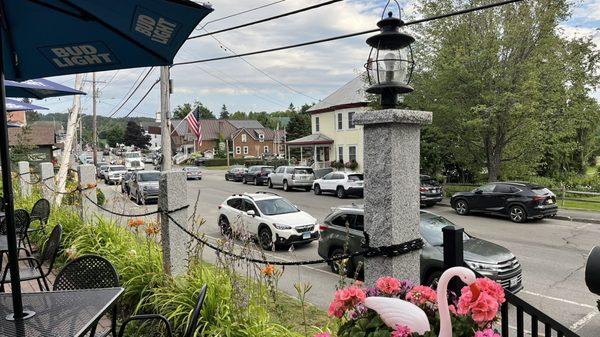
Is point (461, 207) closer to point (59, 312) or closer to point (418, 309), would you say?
point (418, 309)

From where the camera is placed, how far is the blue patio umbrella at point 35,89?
18.9 ft

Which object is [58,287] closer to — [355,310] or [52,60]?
[52,60]

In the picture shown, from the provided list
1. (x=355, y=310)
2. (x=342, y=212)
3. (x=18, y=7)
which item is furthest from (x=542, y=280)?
(x=18, y=7)

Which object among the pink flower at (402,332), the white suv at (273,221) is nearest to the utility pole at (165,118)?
the white suv at (273,221)

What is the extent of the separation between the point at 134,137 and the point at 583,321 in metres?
120

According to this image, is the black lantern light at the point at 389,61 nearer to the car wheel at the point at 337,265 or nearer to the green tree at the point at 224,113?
the car wheel at the point at 337,265

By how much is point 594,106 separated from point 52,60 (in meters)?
24.4

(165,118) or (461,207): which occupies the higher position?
(165,118)

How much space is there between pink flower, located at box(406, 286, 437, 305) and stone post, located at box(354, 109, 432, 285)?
572 mm

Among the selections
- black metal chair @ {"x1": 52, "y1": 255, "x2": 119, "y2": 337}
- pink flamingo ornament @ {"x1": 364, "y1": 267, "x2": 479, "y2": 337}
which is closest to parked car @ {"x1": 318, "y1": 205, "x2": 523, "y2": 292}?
black metal chair @ {"x1": 52, "y1": 255, "x2": 119, "y2": 337}

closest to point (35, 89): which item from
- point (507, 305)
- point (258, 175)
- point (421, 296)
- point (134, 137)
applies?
point (421, 296)

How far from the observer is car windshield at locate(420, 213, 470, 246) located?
26.4 feet

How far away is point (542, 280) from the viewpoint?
879 cm

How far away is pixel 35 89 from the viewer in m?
5.87
